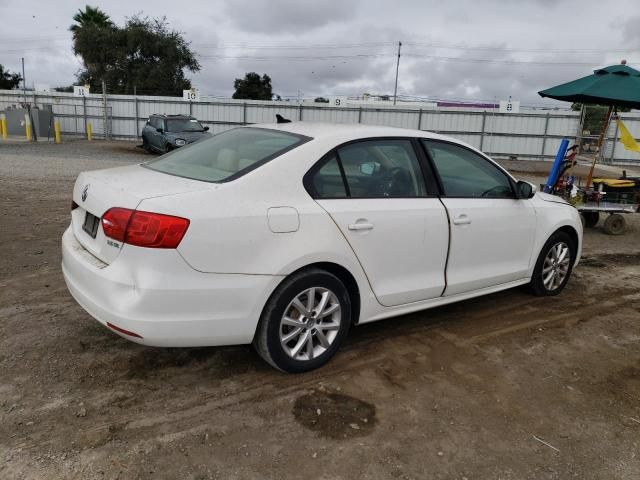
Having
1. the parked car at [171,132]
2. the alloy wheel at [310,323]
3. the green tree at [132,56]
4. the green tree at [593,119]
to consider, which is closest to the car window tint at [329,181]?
the alloy wheel at [310,323]

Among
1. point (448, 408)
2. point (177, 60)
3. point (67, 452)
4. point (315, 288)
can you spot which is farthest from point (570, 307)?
point (177, 60)

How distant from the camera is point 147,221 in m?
2.83

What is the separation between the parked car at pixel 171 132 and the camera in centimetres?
1836

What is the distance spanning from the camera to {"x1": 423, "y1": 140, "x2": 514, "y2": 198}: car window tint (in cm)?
411

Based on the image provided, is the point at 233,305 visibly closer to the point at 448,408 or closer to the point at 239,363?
the point at 239,363

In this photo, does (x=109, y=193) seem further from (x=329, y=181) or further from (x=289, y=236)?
(x=329, y=181)

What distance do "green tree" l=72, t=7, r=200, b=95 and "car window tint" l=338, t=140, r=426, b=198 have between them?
133 ft

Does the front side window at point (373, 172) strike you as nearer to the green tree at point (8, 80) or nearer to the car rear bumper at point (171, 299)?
the car rear bumper at point (171, 299)

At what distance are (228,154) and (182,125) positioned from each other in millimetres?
16604

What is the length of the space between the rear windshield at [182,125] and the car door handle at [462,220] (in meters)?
16.5

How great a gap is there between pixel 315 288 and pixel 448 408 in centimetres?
105

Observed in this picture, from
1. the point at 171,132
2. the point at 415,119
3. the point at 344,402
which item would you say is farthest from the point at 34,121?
the point at 344,402

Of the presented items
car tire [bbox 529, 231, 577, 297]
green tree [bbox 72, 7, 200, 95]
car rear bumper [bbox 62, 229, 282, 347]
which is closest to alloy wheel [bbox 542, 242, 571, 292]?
car tire [bbox 529, 231, 577, 297]

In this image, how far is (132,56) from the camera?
41.8 meters
